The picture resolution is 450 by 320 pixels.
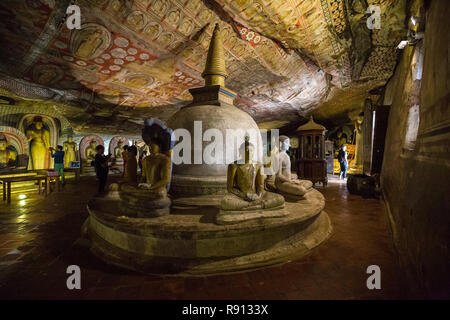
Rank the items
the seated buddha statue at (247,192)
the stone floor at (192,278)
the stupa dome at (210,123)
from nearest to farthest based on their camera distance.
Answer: the stone floor at (192,278) < the seated buddha statue at (247,192) < the stupa dome at (210,123)

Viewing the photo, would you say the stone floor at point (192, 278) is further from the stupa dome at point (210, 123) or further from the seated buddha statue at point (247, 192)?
the stupa dome at point (210, 123)

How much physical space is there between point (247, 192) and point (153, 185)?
160 centimetres

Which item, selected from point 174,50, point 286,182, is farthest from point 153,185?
point 174,50

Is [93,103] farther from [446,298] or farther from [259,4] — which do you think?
[446,298]

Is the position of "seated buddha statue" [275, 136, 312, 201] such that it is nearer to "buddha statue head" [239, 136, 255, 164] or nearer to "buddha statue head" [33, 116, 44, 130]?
"buddha statue head" [239, 136, 255, 164]

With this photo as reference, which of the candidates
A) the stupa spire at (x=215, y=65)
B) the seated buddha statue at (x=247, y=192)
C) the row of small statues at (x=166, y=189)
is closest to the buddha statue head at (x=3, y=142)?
the row of small statues at (x=166, y=189)

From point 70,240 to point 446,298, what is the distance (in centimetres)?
487

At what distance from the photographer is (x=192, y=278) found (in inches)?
93.8

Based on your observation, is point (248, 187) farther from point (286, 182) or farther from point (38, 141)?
point (38, 141)

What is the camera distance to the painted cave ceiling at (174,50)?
5.94m

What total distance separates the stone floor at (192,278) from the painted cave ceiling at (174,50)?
6265mm

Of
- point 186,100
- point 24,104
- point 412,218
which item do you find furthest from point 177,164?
point 24,104

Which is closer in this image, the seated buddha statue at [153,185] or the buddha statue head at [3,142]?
the seated buddha statue at [153,185]

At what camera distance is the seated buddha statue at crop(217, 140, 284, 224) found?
2.98 m
